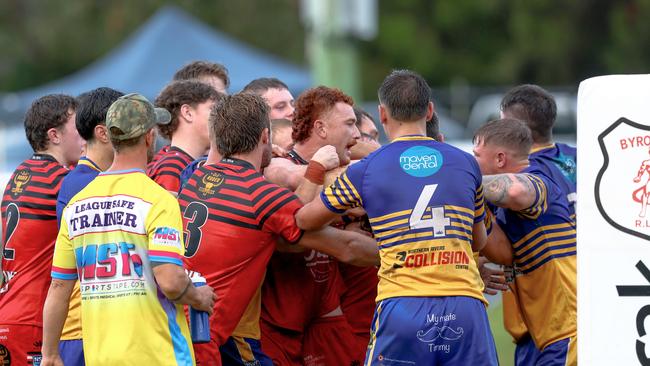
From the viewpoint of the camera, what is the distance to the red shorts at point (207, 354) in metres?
6.43

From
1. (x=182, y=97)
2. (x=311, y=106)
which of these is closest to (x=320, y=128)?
(x=311, y=106)

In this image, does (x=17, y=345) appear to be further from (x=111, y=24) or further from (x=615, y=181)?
(x=111, y=24)

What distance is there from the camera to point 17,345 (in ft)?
23.5

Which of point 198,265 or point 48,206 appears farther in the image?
point 48,206

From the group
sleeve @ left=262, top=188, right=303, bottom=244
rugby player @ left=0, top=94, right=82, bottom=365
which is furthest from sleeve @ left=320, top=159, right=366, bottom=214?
rugby player @ left=0, top=94, right=82, bottom=365

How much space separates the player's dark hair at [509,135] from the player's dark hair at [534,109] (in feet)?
1.70

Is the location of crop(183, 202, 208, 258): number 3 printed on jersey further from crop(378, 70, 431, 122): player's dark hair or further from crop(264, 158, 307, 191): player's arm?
crop(378, 70, 431, 122): player's dark hair

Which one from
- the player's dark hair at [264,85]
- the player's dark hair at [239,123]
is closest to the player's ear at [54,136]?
the player's dark hair at [239,123]

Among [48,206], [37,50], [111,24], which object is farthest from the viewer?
[37,50]

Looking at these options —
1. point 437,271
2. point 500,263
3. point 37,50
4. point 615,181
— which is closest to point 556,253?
point 500,263

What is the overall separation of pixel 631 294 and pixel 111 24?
3769cm

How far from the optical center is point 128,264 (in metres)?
5.84

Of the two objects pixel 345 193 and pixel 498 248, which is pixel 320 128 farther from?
pixel 498 248

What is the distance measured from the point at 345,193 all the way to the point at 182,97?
5.62ft
